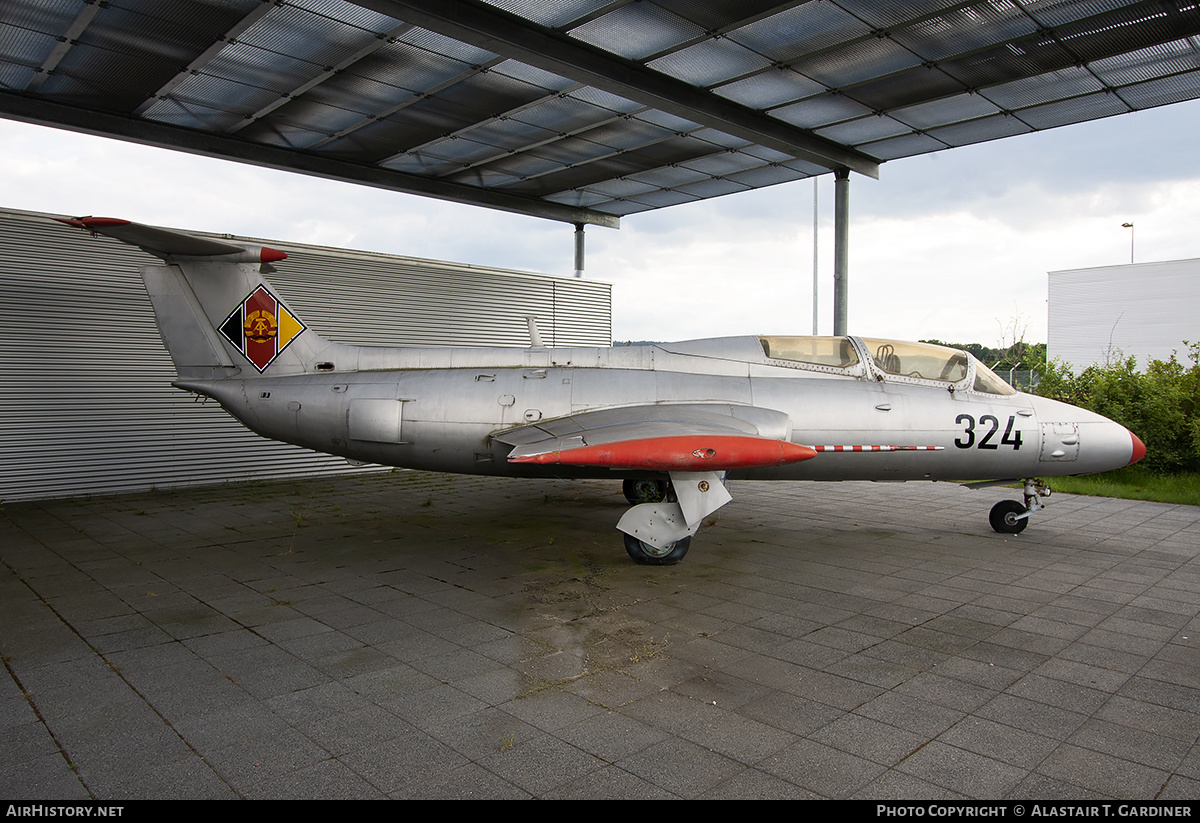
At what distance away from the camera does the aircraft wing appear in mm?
6641

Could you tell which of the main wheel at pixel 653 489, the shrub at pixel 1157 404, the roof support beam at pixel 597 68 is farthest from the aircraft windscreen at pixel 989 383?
the shrub at pixel 1157 404

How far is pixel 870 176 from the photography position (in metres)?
16.6

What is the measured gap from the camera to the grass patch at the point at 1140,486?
12.2m

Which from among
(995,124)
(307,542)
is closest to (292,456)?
(307,542)

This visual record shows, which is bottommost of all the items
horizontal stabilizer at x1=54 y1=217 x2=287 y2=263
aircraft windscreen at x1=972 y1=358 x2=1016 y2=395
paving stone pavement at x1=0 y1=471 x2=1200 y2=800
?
Result: paving stone pavement at x1=0 y1=471 x2=1200 y2=800

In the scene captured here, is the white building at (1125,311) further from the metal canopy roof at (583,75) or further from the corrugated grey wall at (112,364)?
the corrugated grey wall at (112,364)

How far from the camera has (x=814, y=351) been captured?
8.73m

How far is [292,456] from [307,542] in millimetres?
6209

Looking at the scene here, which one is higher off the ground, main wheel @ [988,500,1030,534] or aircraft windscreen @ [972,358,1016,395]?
aircraft windscreen @ [972,358,1016,395]

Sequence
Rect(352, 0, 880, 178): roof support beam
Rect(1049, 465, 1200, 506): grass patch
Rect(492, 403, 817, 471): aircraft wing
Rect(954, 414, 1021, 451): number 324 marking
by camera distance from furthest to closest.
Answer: Rect(1049, 465, 1200, 506): grass patch
Rect(352, 0, 880, 178): roof support beam
Rect(954, 414, 1021, 451): number 324 marking
Rect(492, 403, 817, 471): aircraft wing

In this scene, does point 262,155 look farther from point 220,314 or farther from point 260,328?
point 260,328

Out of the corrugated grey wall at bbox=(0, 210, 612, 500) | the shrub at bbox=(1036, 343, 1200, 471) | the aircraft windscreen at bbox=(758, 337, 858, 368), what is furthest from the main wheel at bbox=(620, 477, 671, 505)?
the shrub at bbox=(1036, 343, 1200, 471)

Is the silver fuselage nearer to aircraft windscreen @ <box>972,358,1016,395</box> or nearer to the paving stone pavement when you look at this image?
aircraft windscreen @ <box>972,358,1016,395</box>

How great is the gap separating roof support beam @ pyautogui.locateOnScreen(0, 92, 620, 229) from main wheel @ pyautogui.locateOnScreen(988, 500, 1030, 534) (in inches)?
573
